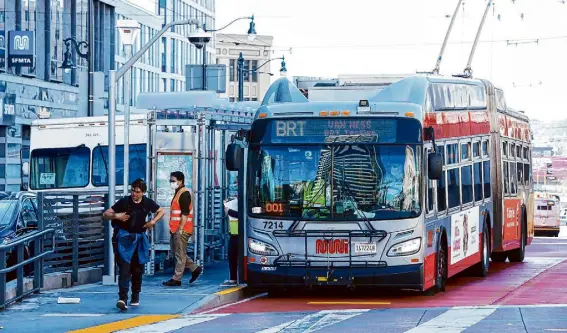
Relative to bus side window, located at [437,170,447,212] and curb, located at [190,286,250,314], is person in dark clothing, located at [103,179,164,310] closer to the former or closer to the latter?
curb, located at [190,286,250,314]

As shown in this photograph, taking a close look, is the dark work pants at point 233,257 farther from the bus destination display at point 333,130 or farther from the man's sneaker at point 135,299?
the man's sneaker at point 135,299

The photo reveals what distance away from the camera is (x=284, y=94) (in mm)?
21125

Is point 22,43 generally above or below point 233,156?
above

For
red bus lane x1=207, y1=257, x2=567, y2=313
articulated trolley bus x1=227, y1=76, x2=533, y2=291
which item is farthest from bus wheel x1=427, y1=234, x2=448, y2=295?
articulated trolley bus x1=227, y1=76, x2=533, y2=291

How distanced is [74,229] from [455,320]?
7053 mm

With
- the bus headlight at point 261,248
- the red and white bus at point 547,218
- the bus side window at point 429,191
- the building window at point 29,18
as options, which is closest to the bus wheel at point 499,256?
the bus side window at point 429,191

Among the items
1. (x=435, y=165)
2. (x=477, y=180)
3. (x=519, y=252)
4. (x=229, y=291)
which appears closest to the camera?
(x=435, y=165)

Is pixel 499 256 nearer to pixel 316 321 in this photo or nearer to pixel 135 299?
pixel 135 299

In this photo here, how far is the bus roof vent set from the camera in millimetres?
21016

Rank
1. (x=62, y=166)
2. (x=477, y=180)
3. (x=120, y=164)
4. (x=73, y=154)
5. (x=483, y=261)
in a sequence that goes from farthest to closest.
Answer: (x=62, y=166)
(x=73, y=154)
(x=120, y=164)
(x=483, y=261)
(x=477, y=180)

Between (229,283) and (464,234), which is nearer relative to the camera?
(229,283)

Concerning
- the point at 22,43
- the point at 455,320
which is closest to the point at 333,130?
the point at 455,320

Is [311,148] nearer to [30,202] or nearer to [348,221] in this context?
[348,221]

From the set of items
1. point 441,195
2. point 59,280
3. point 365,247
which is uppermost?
point 441,195
